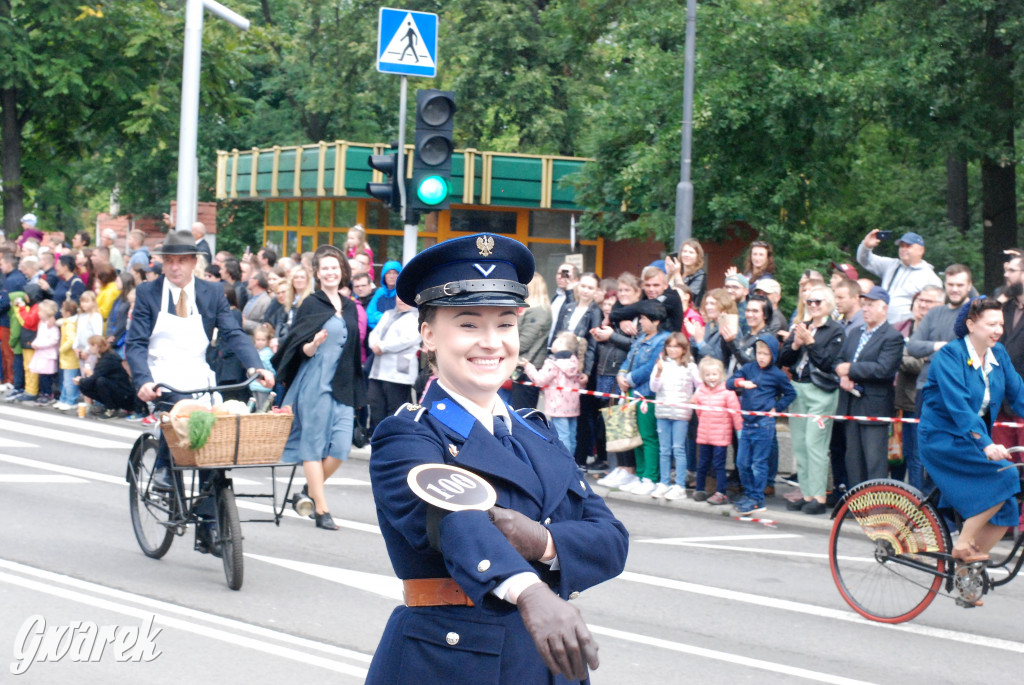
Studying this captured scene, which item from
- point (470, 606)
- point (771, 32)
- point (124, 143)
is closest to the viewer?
point (470, 606)

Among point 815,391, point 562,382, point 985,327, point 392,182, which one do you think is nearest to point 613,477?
point 562,382

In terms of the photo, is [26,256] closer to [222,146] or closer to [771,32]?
[771,32]

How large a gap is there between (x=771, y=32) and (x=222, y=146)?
2783cm

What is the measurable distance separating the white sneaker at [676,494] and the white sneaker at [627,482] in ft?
1.64

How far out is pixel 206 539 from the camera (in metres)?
8.08

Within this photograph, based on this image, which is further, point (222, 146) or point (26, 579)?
point (222, 146)

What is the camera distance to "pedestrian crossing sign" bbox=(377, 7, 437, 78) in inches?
548

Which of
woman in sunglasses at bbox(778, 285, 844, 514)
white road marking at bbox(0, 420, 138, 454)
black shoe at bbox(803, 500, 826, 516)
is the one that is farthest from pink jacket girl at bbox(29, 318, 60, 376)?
black shoe at bbox(803, 500, 826, 516)

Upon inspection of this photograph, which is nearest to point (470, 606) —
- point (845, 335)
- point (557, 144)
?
point (845, 335)

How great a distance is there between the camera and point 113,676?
20.0 ft

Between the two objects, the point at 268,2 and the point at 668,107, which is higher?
the point at 268,2

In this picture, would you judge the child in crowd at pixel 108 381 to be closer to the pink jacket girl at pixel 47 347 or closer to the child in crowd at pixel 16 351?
the pink jacket girl at pixel 47 347

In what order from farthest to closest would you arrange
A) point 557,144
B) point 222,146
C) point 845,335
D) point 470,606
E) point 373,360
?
point 222,146
point 557,144
point 373,360
point 845,335
point 470,606

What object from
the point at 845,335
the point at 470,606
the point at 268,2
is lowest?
the point at 470,606
